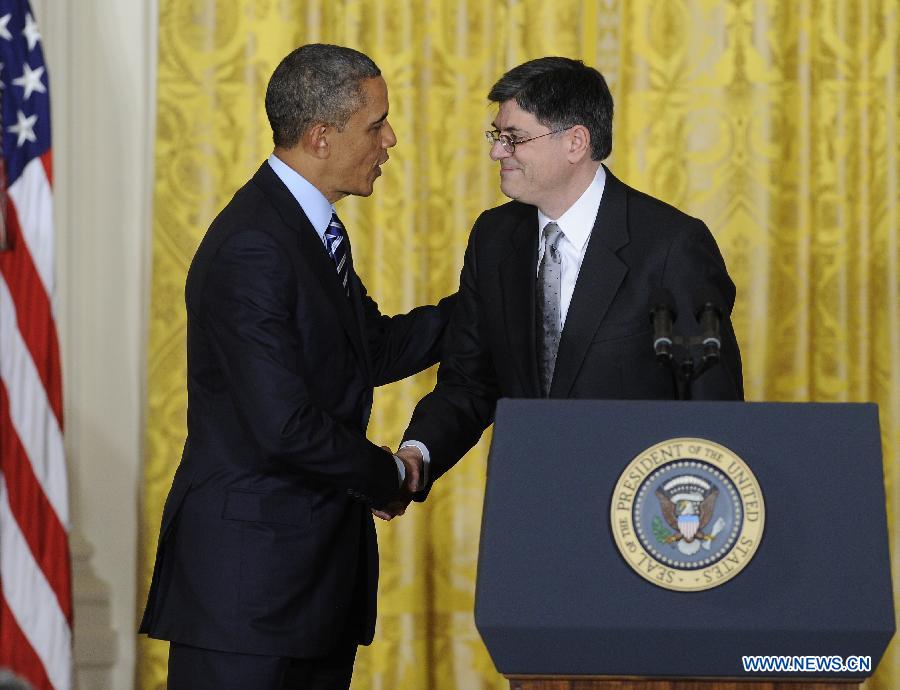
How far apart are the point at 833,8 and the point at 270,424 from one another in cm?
307

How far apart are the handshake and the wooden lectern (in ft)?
3.37

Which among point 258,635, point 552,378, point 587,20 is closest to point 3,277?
point 258,635

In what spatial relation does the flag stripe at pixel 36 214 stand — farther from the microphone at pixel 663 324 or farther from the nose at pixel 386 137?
the microphone at pixel 663 324

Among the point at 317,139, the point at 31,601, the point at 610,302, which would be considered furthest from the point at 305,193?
the point at 31,601

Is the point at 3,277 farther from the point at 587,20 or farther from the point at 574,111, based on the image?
the point at 587,20

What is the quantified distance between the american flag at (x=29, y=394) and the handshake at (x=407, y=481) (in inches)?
29.6

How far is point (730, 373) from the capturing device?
276cm

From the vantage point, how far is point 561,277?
2.97m

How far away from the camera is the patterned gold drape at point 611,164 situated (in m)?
4.71

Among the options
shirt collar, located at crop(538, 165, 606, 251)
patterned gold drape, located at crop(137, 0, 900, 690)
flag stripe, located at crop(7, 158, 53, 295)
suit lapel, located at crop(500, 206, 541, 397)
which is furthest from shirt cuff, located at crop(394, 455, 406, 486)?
patterned gold drape, located at crop(137, 0, 900, 690)

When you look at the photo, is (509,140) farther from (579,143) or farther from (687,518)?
(687,518)

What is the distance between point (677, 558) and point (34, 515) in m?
1.66

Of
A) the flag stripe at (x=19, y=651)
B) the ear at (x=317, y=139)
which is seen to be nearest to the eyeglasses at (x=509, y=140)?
the ear at (x=317, y=139)

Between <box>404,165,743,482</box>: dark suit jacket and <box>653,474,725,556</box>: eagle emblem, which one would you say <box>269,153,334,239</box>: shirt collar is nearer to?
<box>404,165,743,482</box>: dark suit jacket
